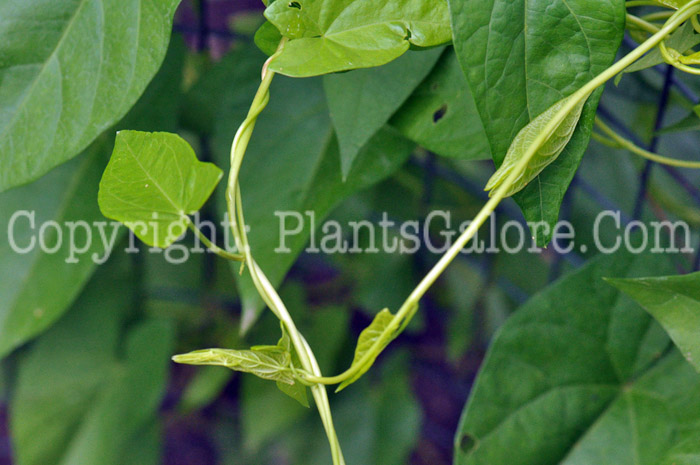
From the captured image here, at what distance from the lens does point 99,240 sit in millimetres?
448

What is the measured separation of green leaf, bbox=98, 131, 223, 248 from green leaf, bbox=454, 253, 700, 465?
0.71 feet

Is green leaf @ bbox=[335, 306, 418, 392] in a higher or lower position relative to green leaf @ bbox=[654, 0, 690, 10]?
lower

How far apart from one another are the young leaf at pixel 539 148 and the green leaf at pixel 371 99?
110mm

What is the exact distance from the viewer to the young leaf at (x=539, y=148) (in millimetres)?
206

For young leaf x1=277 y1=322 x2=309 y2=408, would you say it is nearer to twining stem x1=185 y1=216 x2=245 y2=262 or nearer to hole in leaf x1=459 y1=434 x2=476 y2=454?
twining stem x1=185 y1=216 x2=245 y2=262

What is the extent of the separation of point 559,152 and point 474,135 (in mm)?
88

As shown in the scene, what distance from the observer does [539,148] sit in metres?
0.20

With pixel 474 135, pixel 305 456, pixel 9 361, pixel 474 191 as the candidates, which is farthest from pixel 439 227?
pixel 9 361

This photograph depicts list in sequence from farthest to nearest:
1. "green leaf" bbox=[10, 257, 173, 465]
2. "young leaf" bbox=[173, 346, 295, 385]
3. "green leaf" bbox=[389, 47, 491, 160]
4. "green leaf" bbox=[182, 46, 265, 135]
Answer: "green leaf" bbox=[10, 257, 173, 465] → "green leaf" bbox=[182, 46, 265, 135] → "green leaf" bbox=[389, 47, 491, 160] → "young leaf" bbox=[173, 346, 295, 385]

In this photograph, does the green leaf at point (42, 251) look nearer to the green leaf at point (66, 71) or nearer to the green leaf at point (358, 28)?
the green leaf at point (66, 71)

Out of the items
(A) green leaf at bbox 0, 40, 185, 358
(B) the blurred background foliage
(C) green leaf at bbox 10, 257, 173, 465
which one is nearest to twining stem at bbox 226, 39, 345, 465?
(B) the blurred background foliage

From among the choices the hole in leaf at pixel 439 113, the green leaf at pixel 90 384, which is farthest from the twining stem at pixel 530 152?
the green leaf at pixel 90 384

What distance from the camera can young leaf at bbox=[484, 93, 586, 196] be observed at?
0.21m

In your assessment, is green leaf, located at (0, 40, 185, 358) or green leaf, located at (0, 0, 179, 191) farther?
green leaf, located at (0, 40, 185, 358)
